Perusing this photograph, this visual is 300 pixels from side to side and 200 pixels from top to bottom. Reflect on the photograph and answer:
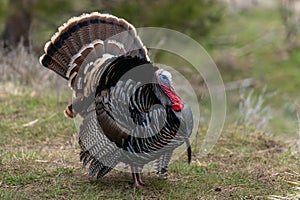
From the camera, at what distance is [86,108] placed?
554cm

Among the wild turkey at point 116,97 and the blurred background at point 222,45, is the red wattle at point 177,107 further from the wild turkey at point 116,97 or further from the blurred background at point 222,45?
the blurred background at point 222,45

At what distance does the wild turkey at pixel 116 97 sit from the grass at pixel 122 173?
0.75 ft

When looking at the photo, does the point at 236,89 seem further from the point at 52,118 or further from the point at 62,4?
the point at 52,118

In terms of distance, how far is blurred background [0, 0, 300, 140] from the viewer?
9.72 metres

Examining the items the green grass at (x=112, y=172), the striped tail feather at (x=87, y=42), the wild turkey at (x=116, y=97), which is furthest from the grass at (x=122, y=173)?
the striped tail feather at (x=87, y=42)

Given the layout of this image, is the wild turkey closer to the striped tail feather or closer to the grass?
the striped tail feather

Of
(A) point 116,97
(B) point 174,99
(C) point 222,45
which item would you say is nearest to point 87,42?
(A) point 116,97

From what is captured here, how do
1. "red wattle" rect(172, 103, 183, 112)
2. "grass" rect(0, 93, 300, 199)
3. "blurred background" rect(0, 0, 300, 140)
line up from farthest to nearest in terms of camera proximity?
"blurred background" rect(0, 0, 300, 140) < "grass" rect(0, 93, 300, 199) < "red wattle" rect(172, 103, 183, 112)

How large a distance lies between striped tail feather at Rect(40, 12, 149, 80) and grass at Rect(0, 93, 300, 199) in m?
0.96

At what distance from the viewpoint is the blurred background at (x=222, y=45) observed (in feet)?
31.9

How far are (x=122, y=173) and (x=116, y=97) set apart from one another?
1077mm

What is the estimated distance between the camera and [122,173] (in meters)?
6.01

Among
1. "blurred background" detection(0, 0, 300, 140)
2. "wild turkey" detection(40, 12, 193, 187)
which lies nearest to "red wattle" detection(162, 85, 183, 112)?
"wild turkey" detection(40, 12, 193, 187)

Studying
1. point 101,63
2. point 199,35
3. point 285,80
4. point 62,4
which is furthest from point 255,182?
point 285,80
